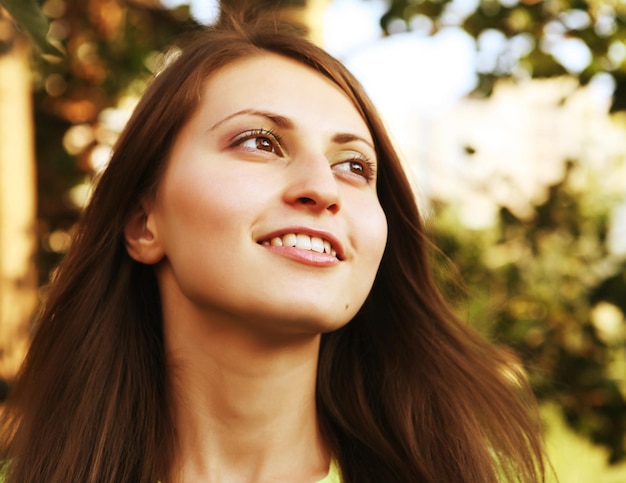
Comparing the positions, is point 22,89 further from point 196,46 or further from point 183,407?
point 183,407

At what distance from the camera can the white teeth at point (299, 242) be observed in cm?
207

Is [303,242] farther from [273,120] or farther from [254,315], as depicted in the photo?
[273,120]

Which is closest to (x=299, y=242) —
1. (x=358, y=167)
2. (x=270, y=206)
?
(x=270, y=206)

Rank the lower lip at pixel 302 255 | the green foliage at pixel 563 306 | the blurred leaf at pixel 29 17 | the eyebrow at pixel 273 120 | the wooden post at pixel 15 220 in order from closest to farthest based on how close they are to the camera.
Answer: the blurred leaf at pixel 29 17 < the lower lip at pixel 302 255 < the eyebrow at pixel 273 120 < the wooden post at pixel 15 220 < the green foliage at pixel 563 306

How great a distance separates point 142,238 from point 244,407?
0.52 metres

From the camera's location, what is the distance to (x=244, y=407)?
2207 millimetres

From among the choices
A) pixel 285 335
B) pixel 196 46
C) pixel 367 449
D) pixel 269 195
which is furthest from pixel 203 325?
pixel 196 46

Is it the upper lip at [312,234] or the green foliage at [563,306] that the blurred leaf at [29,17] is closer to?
the upper lip at [312,234]

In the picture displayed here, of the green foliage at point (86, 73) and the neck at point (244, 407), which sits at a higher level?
the green foliage at point (86, 73)

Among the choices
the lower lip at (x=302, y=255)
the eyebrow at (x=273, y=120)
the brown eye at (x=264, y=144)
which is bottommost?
the lower lip at (x=302, y=255)

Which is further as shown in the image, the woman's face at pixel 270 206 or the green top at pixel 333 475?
the green top at pixel 333 475

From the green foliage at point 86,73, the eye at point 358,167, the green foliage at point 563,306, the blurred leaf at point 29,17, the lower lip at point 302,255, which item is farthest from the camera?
the green foliage at point 86,73

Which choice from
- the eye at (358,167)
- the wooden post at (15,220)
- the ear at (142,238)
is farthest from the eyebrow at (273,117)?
the wooden post at (15,220)

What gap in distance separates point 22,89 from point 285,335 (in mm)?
1781
